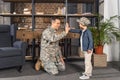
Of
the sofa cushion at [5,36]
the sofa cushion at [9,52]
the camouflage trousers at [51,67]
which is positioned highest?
the sofa cushion at [5,36]

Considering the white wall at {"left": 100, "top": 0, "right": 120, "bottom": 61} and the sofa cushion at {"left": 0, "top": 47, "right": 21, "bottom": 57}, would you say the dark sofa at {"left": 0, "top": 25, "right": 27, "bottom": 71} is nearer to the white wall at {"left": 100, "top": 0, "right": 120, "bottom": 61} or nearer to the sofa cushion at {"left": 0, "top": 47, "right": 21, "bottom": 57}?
the sofa cushion at {"left": 0, "top": 47, "right": 21, "bottom": 57}

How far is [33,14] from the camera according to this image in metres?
6.23

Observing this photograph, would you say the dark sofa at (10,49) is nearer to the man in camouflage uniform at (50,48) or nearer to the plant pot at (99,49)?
the man in camouflage uniform at (50,48)

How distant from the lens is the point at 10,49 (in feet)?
16.2

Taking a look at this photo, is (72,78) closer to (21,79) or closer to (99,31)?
(21,79)

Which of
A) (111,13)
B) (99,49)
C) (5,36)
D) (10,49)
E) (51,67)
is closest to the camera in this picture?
(51,67)

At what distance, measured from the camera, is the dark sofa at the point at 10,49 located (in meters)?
4.80

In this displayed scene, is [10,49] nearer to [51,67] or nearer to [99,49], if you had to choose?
[51,67]

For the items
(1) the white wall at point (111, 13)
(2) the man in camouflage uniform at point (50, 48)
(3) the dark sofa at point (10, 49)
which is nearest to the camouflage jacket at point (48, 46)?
(2) the man in camouflage uniform at point (50, 48)

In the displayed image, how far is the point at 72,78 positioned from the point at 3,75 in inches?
51.5

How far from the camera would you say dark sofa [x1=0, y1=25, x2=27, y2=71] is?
4801mm

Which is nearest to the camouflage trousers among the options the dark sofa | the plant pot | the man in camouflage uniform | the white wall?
the man in camouflage uniform

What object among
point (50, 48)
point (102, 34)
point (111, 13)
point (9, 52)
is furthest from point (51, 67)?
point (111, 13)

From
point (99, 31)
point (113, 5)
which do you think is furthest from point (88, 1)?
point (99, 31)
